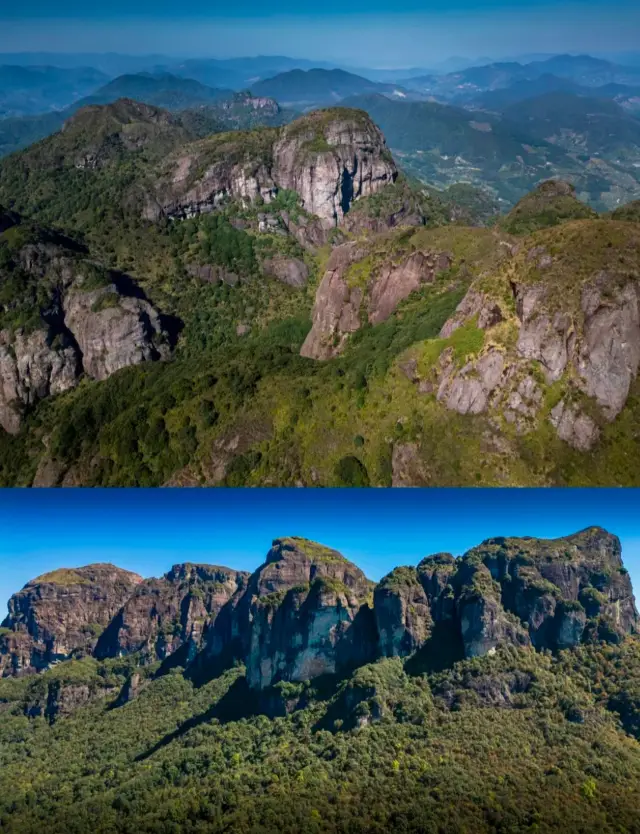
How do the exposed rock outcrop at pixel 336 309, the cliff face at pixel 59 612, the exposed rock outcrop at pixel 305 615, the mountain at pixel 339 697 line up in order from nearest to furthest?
the mountain at pixel 339 697, the exposed rock outcrop at pixel 305 615, the cliff face at pixel 59 612, the exposed rock outcrop at pixel 336 309

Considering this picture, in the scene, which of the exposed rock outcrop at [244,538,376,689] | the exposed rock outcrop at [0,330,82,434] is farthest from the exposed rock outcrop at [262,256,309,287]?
the exposed rock outcrop at [244,538,376,689]

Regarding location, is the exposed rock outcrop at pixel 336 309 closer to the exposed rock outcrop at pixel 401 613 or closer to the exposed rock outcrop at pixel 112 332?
the exposed rock outcrop at pixel 112 332

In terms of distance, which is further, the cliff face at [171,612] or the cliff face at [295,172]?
the cliff face at [295,172]

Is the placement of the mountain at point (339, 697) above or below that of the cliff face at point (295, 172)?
below

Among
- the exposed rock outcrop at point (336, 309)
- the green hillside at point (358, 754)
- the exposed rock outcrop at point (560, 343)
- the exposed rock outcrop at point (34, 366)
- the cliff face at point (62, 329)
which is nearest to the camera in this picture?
the green hillside at point (358, 754)

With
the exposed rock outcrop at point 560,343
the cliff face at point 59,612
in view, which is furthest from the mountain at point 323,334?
the cliff face at point 59,612

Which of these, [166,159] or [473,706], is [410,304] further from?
[166,159]

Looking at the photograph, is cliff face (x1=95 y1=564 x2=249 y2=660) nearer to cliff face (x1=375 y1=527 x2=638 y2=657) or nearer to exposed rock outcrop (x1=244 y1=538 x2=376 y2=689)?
exposed rock outcrop (x1=244 y1=538 x2=376 y2=689)
